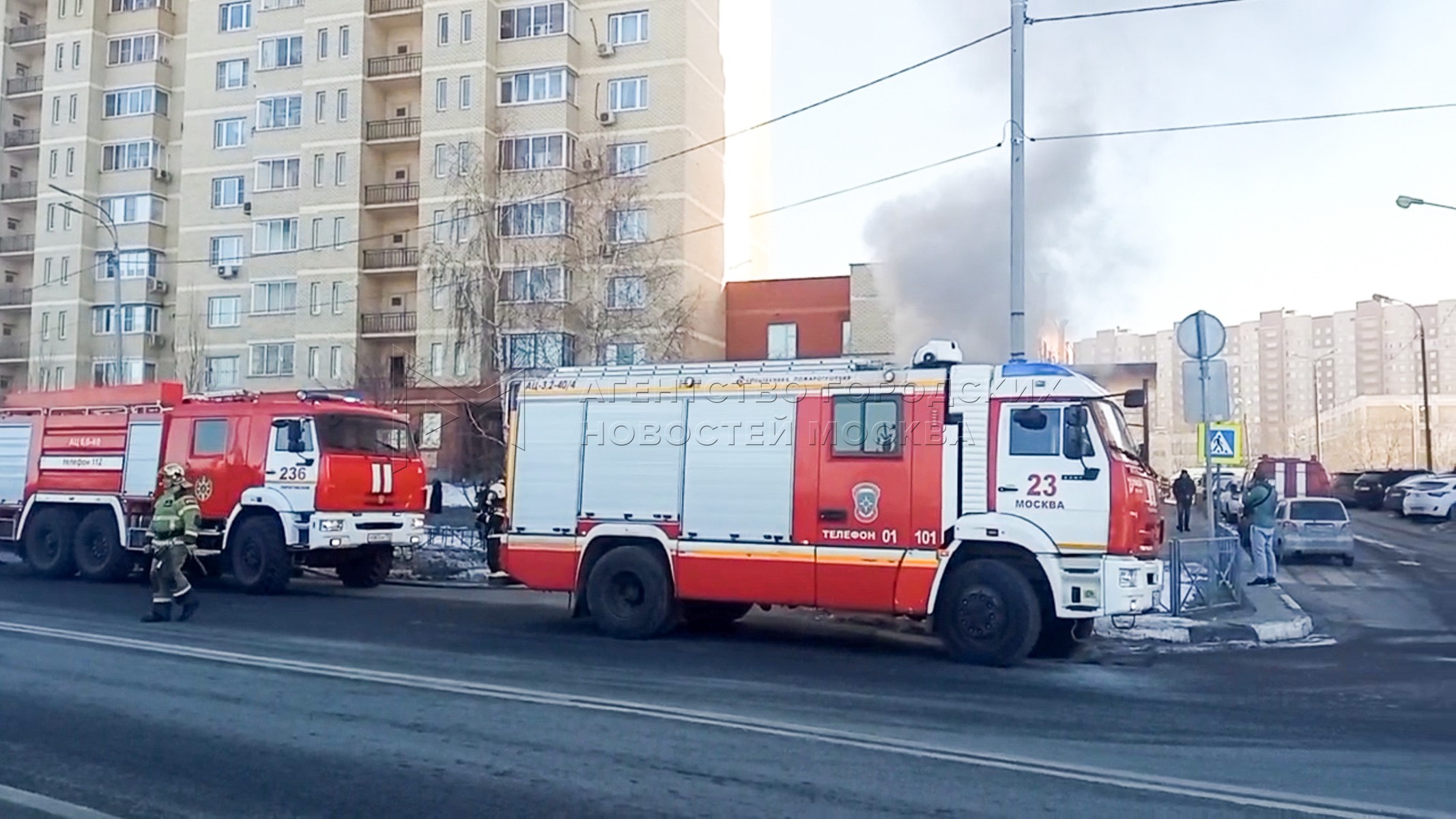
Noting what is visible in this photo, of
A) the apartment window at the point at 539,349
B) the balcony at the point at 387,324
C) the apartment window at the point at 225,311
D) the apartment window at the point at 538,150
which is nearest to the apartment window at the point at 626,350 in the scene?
the apartment window at the point at 539,349

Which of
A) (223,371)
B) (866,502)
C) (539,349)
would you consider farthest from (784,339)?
(866,502)

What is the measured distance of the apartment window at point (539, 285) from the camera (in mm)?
29672

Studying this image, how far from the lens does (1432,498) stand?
39.5 m

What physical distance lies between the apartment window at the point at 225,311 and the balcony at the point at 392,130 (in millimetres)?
8988

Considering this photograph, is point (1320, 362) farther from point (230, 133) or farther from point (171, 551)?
point (171, 551)

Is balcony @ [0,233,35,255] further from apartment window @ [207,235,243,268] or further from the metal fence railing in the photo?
the metal fence railing

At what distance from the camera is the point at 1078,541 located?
1063 cm

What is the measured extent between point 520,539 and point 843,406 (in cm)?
384

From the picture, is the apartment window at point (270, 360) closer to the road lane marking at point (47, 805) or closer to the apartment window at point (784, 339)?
the apartment window at point (784, 339)

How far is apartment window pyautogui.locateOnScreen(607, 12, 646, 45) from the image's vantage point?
44312 mm

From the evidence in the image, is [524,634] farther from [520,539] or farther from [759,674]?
[759,674]

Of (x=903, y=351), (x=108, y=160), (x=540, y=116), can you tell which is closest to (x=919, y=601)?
(x=903, y=351)

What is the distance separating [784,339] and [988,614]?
35.3 m

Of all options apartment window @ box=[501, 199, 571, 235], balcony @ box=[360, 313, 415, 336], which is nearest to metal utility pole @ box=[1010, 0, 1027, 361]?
apartment window @ box=[501, 199, 571, 235]
